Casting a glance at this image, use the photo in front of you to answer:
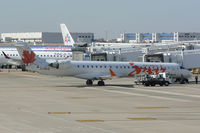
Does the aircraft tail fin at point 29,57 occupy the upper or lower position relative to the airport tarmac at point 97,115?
upper

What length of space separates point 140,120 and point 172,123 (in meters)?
1.97

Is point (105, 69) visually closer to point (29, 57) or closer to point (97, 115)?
point (29, 57)

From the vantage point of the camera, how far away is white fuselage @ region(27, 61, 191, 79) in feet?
162

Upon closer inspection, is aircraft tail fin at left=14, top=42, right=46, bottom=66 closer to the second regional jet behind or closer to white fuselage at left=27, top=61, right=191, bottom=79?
the second regional jet behind

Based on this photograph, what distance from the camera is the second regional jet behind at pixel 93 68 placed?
48.5 metres

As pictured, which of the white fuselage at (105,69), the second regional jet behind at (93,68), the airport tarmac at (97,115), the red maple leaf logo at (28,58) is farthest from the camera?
the white fuselage at (105,69)

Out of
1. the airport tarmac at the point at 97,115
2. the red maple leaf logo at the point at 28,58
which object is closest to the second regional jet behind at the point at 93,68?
the red maple leaf logo at the point at 28,58

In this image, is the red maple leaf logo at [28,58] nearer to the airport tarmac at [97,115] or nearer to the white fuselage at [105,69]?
the white fuselage at [105,69]

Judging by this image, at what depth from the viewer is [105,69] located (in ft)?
174

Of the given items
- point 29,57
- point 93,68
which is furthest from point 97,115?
point 93,68

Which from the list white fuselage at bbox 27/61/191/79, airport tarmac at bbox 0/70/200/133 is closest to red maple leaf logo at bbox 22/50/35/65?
white fuselage at bbox 27/61/191/79

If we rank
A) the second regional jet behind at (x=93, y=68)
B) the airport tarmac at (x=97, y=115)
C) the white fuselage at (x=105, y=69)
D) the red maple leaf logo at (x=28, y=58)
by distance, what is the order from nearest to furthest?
1. the airport tarmac at (x=97, y=115)
2. the red maple leaf logo at (x=28, y=58)
3. the second regional jet behind at (x=93, y=68)
4. the white fuselage at (x=105, y=69)

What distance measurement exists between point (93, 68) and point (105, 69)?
1605 millimetres

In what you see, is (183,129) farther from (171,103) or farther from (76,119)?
(171,103)
